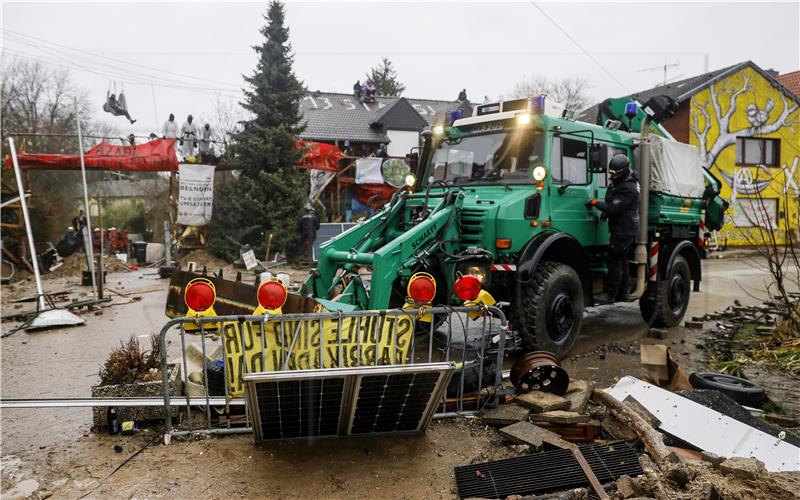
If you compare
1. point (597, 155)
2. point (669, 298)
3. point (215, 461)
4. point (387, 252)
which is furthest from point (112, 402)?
point (669, 298)

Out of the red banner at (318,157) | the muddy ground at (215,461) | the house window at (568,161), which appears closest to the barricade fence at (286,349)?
the muddy ground at (215,461)

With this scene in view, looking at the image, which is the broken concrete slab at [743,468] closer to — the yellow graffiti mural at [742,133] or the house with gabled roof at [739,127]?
the house with gabled roof at [739,127]

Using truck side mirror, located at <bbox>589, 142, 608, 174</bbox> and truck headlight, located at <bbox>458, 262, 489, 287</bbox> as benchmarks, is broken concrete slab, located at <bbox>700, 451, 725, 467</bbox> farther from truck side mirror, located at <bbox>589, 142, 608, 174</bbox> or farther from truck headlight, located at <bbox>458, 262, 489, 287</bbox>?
truck side mirror, located at <bbox>589, 142, 608, 174</bbox>

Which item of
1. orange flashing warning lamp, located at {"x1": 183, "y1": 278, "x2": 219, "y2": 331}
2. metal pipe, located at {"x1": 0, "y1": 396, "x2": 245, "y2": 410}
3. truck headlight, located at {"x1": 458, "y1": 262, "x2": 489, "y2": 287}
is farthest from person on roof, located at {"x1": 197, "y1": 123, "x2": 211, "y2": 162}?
orange flashing warning lamp, located at {"x1": 183, "y1": 278, "x2": 219, "y2": 331}

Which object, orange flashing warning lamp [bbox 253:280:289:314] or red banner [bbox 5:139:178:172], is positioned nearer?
orange flashing warning lamp [bbox 253:280:289:314]

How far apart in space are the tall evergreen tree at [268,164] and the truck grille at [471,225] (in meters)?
12.3

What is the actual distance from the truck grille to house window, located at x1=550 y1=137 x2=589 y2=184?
1.12m

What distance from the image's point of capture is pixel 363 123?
101 feet

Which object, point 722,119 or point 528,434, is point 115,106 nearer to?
point 528,434

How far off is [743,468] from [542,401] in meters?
1.42

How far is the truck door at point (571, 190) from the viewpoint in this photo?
237 inches

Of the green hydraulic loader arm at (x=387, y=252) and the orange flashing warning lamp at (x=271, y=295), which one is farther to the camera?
the green hydraulic loader arm at (x=387, y=252)

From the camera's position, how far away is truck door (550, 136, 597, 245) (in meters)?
6.02

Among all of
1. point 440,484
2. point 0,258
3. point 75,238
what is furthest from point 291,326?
point 75,238
